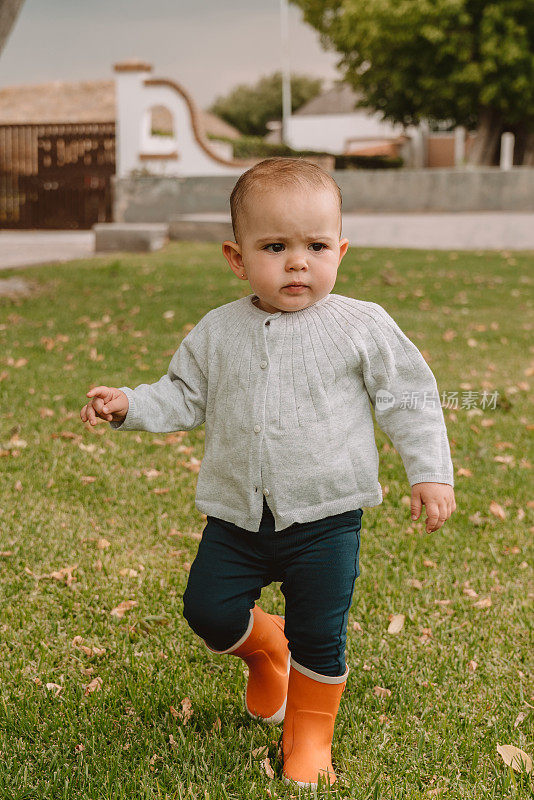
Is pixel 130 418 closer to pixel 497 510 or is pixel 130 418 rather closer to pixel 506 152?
pixel 497 510

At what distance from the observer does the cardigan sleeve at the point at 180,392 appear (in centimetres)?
206

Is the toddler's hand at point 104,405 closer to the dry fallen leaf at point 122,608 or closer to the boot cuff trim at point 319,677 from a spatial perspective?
the boot cuff trim at point 319,677

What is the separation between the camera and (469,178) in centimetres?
1570

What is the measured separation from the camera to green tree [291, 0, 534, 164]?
2252 cm

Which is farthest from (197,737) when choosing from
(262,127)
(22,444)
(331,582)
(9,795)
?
(262,127)

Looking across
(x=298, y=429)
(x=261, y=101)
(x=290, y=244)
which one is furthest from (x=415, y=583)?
(x=261, y=101)

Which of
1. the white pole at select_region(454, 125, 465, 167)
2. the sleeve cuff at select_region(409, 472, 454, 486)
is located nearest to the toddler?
the sleeve cuff at select_region(409, 472, 454, 486)

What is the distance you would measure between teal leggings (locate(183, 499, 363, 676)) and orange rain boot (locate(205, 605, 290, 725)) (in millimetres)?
129

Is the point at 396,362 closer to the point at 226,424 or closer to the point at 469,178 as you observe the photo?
the point at 226,424

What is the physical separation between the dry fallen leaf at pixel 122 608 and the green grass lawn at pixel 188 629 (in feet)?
0.06

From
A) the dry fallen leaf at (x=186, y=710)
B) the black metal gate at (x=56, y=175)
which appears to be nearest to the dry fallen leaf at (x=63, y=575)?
the dry fallen leaf at (x=186, y=710)

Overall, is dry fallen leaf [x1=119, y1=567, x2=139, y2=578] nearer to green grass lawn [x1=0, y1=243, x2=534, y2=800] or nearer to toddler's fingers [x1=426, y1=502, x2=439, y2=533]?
green grass lawn [x1=0, y1=243, x2=534, y2=800]

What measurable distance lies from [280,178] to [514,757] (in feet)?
5.04

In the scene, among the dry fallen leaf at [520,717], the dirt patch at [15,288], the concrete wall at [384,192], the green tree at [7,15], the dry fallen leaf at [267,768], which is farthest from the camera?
the concrete wall at [384,192]
